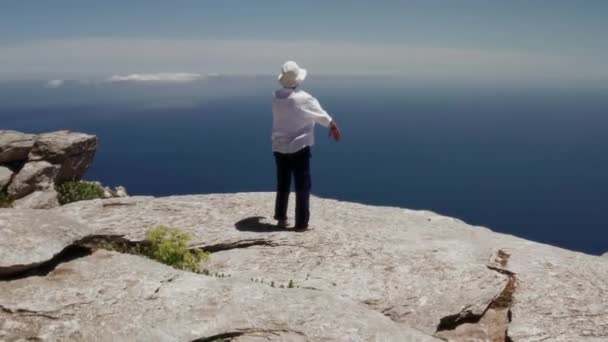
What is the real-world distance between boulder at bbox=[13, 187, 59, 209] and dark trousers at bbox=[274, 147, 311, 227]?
9.62 meters

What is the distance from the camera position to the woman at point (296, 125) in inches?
589

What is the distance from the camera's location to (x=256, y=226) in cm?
1658

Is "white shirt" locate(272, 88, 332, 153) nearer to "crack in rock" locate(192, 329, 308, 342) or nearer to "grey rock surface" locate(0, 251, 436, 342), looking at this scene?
"grey rock surface" locate(0, 251, 436, 342)

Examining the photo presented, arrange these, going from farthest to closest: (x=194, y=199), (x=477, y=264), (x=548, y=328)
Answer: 1. (x=194, y=199)
2. (x=477, y=264)
3. (x=548, y=328)

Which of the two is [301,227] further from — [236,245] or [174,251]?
[174,251]

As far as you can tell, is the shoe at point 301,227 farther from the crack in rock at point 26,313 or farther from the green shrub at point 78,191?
the green shrub at point 78,191

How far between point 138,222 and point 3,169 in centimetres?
978

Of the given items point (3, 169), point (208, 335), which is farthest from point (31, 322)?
point (3, 169)

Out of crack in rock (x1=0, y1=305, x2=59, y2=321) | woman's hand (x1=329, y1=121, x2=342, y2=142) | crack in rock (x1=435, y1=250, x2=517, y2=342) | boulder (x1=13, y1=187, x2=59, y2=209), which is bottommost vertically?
crack in rock (x1=435, y1=250, x2=517, y2=342)

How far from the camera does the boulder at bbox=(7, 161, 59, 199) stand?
68.0 ft

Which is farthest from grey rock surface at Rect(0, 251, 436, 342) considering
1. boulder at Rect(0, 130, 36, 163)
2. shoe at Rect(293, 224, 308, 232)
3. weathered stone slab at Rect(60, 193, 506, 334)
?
boulder at Rect(0, 130, 36, 163)

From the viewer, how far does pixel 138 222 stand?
15.7m

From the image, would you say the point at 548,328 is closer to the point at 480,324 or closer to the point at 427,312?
the point at 480,324

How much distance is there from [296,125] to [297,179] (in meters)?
1.64
